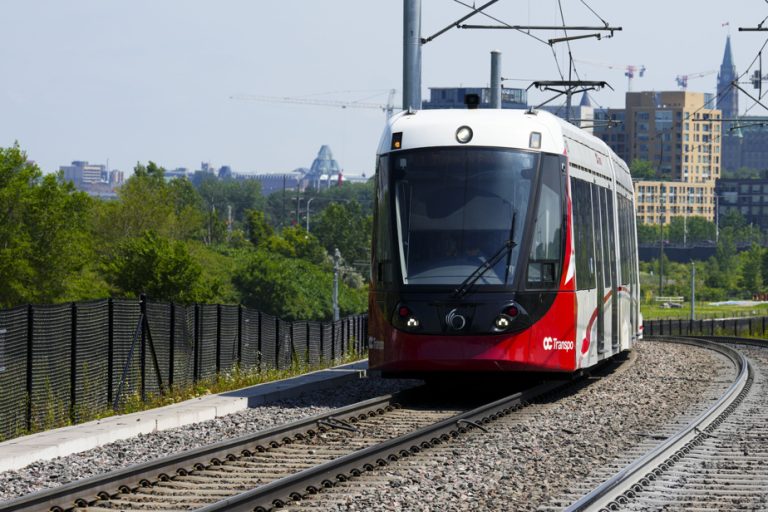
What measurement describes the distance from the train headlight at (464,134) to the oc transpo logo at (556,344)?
2.54 m

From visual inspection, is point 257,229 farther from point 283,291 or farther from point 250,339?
point 250,339

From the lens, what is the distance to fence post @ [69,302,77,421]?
1642 cm

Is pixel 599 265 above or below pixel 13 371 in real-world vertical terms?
above

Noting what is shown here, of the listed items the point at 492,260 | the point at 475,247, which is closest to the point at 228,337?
the point at 475,247

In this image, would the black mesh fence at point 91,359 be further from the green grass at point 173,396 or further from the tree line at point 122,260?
the tree line at point 122,260

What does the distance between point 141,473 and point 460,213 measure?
7.18 m

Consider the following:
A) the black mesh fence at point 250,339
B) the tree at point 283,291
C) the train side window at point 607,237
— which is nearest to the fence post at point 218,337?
the black mesh fence at point 250,339

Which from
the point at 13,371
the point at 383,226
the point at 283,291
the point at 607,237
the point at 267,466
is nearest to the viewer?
the point at 267,466

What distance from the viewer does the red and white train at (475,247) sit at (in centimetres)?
1653

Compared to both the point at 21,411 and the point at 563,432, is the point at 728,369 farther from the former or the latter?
the point at 21,411

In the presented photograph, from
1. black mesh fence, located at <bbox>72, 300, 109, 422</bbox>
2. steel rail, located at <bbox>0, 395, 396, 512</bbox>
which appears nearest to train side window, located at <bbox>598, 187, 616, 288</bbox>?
black mesh fence, located at <bbox>72, 300, 109, 422</bbox>

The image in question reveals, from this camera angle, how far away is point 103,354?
17672mm

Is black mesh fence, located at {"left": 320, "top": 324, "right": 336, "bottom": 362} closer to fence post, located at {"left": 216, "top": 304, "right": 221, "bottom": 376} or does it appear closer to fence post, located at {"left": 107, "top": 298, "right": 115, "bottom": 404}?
fence post, located at {"left": 216, "top": 304, "right": 221, "bottom": 376}

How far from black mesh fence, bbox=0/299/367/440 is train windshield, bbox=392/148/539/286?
391 cm
